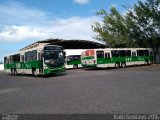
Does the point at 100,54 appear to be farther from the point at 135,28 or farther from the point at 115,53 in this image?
the point at 135,28

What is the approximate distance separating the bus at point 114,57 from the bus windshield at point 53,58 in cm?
1101

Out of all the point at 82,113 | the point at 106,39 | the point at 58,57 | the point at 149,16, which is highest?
the point at 149,16

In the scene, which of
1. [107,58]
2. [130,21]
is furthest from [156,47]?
[107,58]

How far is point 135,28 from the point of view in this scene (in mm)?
52656

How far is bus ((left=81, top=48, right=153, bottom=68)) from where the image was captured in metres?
39.3

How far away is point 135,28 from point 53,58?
91.5ft

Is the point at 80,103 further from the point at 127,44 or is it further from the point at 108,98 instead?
the point at 127,44

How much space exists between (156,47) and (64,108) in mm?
44129

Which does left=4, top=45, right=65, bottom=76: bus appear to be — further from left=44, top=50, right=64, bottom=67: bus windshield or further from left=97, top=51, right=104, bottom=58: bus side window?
left=97, top=51, right=104, bottom=58: bus side window

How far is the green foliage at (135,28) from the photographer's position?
51125 millimetres

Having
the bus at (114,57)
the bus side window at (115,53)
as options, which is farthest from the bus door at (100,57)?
the bus side window at (115,53)

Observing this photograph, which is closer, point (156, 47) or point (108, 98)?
point (108, 98)

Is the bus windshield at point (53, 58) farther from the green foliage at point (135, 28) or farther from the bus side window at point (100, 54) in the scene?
the green foliage at point (135, 28)

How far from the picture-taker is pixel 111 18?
54.0 metres
